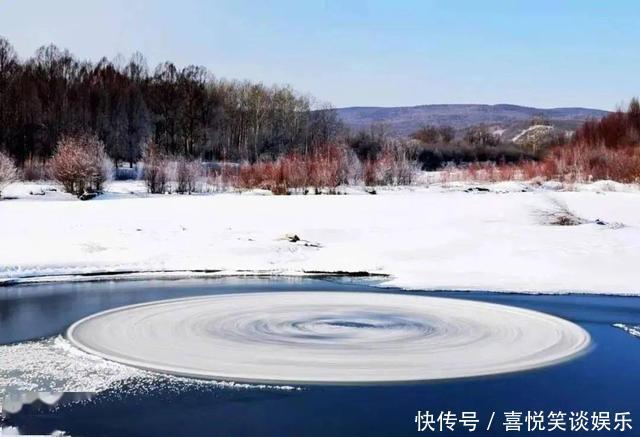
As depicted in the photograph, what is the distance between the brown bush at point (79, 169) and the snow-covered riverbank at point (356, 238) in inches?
195

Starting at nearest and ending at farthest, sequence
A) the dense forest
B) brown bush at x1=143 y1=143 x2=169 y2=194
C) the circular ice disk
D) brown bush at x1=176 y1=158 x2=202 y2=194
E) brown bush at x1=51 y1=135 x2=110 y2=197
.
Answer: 1. the circular ice disk
2. brown bush at x1=51 y1=135 x2=110 y2=197
3. brown bush at x1=143 y1=143 x2=169 y2=194
4. brown bush at x1=176 y1=158 x2=202 y2=194
5. the dense forest

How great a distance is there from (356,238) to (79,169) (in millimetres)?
12786

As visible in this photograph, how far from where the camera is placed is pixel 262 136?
63469mm

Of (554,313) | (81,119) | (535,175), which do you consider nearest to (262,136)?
(81,119)

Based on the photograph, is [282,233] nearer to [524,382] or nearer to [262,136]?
[524,382]

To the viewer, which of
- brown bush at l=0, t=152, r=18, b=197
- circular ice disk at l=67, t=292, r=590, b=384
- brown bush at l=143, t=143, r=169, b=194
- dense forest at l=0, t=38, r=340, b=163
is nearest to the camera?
circular ice disk at l=67, t=292, r=590, b=384

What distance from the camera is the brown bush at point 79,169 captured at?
26.1 metres

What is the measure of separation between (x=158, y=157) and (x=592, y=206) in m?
15.6

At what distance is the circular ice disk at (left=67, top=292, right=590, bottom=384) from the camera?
6.82 metres

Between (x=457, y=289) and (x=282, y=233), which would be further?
(x=282, y=233)

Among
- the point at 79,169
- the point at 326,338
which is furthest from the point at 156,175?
the point at 326,338

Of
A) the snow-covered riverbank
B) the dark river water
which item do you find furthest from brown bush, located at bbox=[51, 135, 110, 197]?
the dark river water

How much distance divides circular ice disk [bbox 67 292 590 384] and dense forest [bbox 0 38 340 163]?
35.9 metres

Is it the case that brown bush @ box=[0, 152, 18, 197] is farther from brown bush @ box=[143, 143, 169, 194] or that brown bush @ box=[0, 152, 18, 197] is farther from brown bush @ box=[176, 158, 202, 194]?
brown bush @ box=[176, 158, 202, 194]
